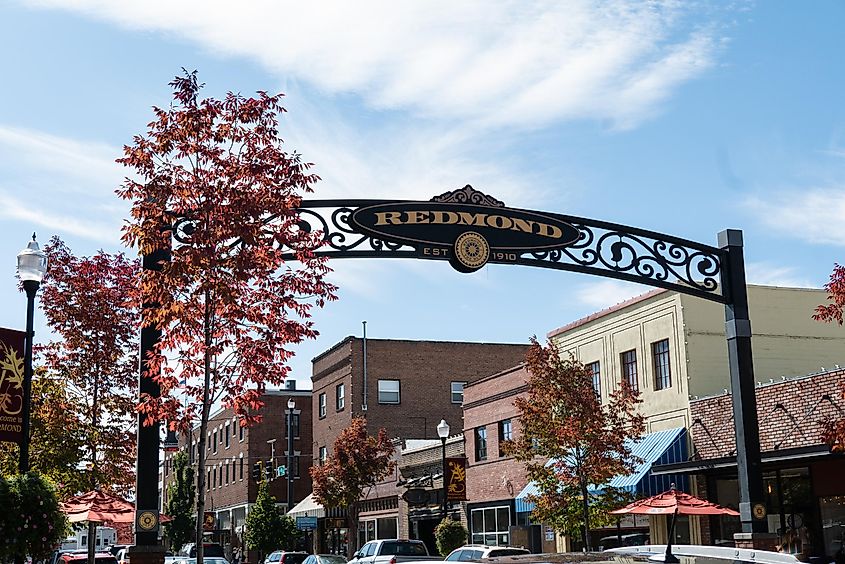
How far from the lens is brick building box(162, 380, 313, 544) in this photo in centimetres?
6825

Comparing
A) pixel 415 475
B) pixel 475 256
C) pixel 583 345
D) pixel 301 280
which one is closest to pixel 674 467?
pixel 583 345

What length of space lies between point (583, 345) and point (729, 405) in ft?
24.6

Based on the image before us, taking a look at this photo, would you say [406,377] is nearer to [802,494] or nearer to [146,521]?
[802,494]

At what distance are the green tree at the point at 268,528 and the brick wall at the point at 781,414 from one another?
31.2 meters

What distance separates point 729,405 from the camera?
25.5 m

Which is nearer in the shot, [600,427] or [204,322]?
[204,322]

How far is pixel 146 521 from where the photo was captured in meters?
13.0

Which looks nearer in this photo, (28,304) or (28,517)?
(28,517)

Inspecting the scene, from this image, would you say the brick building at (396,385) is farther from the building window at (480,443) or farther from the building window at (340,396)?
the building window at (480,443)

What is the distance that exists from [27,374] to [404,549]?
16297mm

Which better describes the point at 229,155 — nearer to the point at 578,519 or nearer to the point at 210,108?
the point at 210,108

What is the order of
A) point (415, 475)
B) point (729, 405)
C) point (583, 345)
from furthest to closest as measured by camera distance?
1. point (415, 475)
2. point (583, 345)
3. point (729, 405)

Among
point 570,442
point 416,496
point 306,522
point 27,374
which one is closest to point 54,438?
point 27,374

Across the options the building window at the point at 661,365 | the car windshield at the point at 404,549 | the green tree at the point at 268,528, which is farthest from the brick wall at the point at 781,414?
the green tree at the point at 268,528
